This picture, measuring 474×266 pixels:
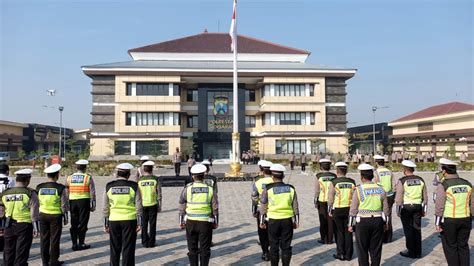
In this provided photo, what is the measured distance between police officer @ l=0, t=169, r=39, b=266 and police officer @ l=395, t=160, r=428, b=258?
7172 mm

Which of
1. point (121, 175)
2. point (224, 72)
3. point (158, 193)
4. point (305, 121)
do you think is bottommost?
point (158, 193)

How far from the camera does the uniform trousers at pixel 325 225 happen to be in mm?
7785

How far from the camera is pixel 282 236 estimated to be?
18.9ft

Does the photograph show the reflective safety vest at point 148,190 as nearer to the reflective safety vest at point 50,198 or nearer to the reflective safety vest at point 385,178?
the reflective safety vest at point 50,198

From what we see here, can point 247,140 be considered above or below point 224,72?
below

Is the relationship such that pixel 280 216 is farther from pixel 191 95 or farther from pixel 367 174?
pixel 191 95

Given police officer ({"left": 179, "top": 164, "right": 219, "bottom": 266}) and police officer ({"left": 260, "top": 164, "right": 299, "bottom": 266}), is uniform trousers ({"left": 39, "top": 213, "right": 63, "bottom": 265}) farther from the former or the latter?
police officer ({"left": 260, "top": 164, "right": 299, "bottom": 266})

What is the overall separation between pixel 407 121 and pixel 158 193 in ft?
225

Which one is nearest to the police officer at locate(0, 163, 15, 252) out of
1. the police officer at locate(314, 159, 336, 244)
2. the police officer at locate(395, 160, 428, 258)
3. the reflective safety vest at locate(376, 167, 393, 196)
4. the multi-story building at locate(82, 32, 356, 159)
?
the police officer at locate(314, 159, 336, 244)

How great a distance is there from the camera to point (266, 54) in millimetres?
50688

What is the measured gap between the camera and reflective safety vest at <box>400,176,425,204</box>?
6820 millimetres

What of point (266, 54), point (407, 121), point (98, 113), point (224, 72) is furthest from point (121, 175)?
point (407, 121)

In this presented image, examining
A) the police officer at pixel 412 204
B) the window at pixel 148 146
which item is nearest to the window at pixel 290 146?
the window at pixel 148 146

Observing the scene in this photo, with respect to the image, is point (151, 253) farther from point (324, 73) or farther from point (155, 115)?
point (324, 73)
